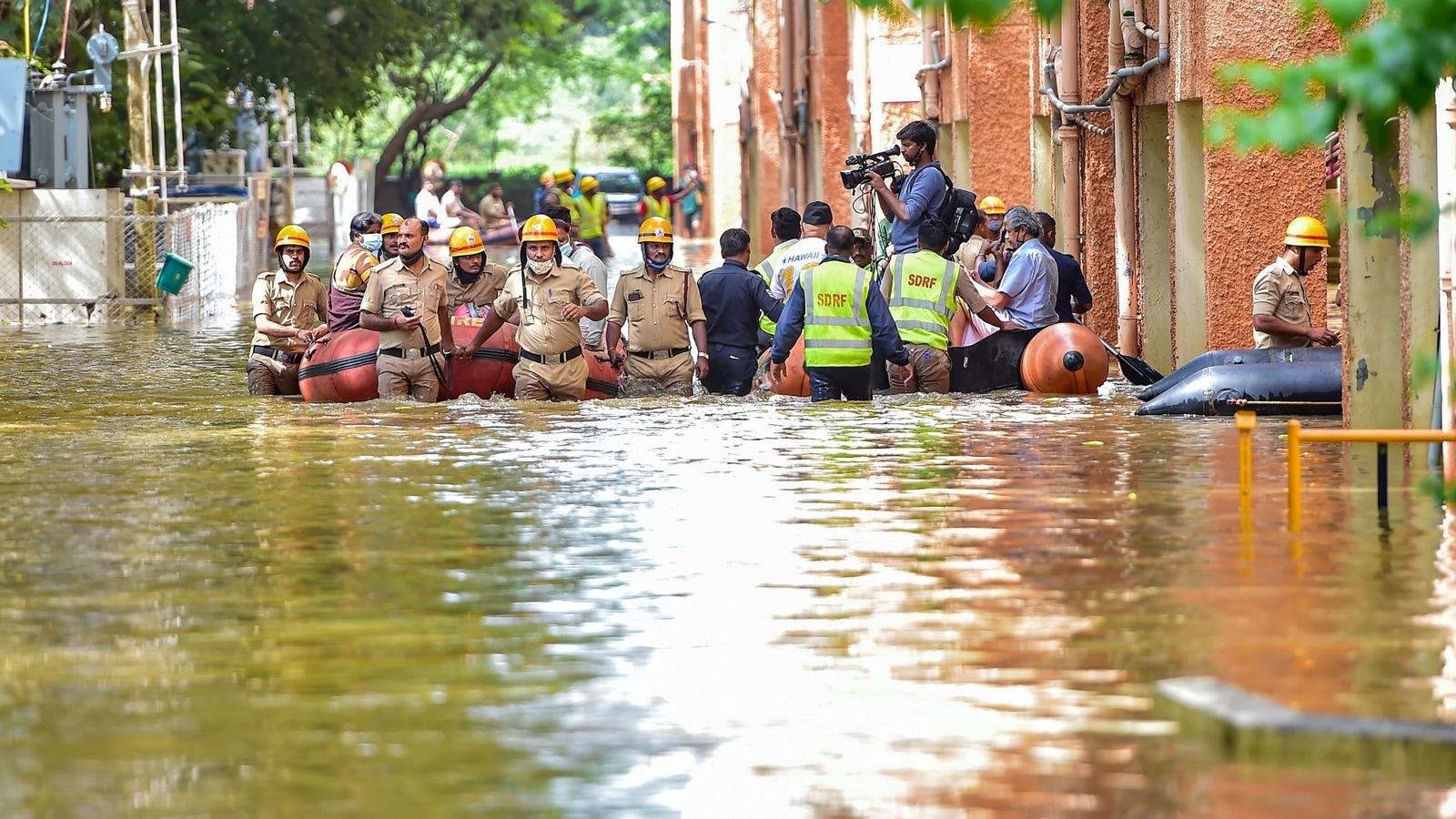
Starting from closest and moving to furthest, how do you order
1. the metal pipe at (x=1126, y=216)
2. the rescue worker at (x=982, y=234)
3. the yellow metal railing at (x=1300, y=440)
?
the yellow metal railing at (x=1300, y=440), the rescue worker at (x=982, y=234), the metal pipe at (x=1126, y=216)

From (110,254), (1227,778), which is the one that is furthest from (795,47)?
(1227,778)

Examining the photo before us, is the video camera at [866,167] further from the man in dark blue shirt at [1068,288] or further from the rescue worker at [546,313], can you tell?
the rescue worker at [546,313]

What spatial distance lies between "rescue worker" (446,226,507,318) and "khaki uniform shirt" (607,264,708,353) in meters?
1.09

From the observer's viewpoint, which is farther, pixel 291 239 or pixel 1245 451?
pixel 291 239

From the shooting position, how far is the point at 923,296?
18094 millimetres

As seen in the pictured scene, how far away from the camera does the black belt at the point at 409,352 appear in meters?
17.9

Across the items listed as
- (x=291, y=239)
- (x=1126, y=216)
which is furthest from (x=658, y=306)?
(x=1126, y=216)

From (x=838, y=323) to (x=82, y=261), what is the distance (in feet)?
54.6

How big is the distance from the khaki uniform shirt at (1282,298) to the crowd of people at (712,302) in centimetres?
1

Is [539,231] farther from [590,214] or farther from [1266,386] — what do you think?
[590,214]

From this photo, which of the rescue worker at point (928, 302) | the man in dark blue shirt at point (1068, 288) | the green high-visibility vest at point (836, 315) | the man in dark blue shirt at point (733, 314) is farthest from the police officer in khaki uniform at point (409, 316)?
the man in dark blue shirt at point (1068, 288)

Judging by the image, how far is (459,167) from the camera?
9781 centimetres

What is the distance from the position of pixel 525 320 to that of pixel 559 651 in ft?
30.1

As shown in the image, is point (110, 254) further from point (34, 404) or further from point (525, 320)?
point (525, 320)
